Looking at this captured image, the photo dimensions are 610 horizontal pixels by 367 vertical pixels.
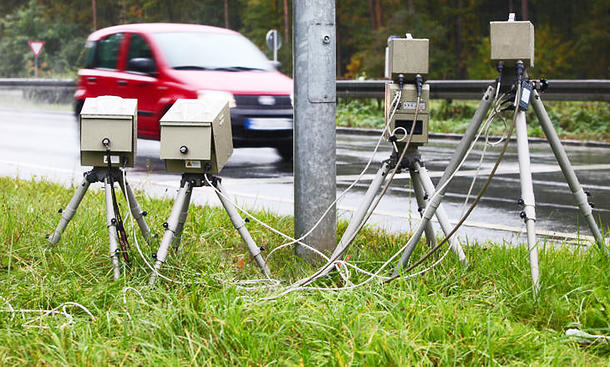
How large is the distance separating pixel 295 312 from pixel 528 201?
1.32m

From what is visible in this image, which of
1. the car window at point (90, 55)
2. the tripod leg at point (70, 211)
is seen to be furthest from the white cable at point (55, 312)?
the car window at point (90, 55)

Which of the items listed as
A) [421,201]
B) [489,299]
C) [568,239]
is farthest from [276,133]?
[489,299]

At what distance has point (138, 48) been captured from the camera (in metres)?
13.4

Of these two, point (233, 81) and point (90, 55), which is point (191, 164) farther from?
point (90, 55)

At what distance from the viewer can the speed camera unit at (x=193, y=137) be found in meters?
4.84

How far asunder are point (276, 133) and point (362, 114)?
9.11 metres

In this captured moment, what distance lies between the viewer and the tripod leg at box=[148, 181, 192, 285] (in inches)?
188

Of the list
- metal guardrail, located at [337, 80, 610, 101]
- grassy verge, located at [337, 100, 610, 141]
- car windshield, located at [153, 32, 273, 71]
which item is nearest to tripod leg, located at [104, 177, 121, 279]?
car windshield, located at [153, 32, 273, 71]

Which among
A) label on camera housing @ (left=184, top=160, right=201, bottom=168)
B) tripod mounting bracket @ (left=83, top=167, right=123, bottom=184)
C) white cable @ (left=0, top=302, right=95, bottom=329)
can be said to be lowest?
white cable @ (left=0, top=302, right=95, bottom=329)

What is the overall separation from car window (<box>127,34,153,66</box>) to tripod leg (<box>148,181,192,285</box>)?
27.7 ft

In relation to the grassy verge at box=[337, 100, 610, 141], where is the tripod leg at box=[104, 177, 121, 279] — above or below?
above

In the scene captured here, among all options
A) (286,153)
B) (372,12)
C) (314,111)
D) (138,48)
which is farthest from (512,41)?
(372,12)

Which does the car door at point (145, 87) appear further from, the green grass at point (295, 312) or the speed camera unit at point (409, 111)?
the speed camera unit at point (409, 111)

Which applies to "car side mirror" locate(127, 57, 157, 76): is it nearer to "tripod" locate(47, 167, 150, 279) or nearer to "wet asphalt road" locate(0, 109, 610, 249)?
"wet asphalt road" locate(0, 109, 610, 249)
